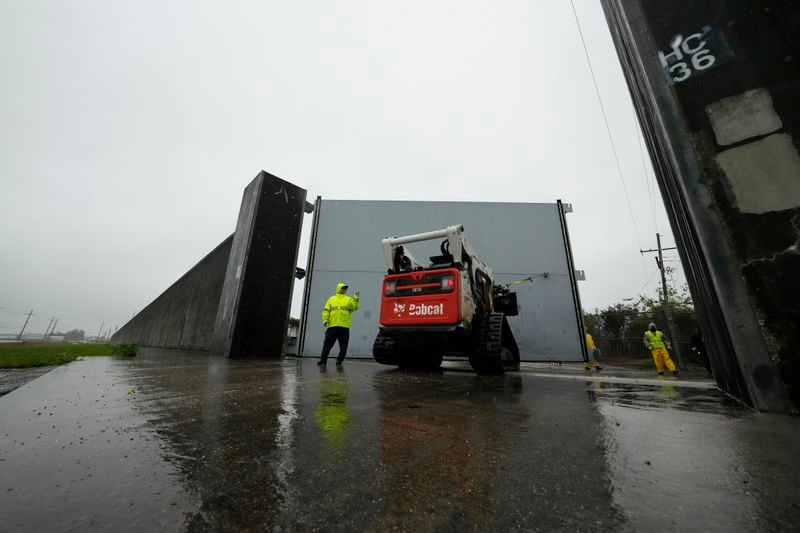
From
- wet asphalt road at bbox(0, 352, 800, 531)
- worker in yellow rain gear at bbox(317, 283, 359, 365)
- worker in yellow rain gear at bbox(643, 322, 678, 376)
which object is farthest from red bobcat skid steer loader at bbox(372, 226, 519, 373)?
worker in yellow rain gear at bbox(643, 322, 678, 376)

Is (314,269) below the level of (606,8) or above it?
below

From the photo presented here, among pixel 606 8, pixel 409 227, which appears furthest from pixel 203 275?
pixel 606 8

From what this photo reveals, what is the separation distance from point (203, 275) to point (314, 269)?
5525mm

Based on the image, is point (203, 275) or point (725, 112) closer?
point (725, 112)

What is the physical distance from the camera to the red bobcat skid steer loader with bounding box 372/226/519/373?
455 centimetres

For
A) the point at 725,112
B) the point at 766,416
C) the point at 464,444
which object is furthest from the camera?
the point at 725,112

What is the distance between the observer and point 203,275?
12766 mm

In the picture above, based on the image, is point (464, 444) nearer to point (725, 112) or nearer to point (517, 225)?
point (725, 112)

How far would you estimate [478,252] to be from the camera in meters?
11.0

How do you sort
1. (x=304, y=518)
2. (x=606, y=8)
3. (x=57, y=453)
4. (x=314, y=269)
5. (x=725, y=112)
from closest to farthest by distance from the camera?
1. (x=304, y=518)
2. (x=57, y=453)
3. (x=725, y=112)
4. (x=606, y=8)
5. (x=314, y=269)

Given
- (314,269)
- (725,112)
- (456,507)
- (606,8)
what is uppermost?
(606,8)

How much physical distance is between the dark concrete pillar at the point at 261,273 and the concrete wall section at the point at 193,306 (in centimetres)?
270

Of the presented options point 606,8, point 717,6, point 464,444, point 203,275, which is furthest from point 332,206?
point 464,444

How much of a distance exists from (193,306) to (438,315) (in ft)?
40.0
